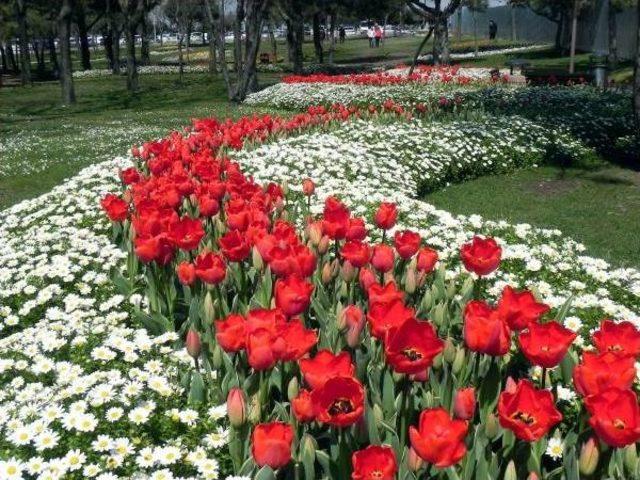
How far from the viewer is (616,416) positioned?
208 cm

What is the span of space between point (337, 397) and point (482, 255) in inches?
57.1

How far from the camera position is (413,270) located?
145 inches

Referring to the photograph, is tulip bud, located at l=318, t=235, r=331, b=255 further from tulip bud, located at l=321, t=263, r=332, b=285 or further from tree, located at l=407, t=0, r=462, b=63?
tree, located at l=407, t=0, r=462, b=63

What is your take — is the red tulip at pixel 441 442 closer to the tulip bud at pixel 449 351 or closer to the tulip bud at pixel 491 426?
the tulip bud at pixel 491 426

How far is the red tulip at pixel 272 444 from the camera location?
2.12 m

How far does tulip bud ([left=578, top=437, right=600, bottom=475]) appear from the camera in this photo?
7.36ft

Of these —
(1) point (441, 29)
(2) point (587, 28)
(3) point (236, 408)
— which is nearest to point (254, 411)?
(3) point (236, 408)

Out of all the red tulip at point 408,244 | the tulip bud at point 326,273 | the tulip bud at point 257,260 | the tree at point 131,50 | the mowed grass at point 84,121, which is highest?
the tree at point 131,50

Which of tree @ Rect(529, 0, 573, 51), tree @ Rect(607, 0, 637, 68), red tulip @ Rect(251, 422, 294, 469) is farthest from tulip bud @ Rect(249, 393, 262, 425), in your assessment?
tree @ Rect(529, 0, 573, 51)

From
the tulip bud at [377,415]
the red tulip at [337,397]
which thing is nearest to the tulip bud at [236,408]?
the red tulip at [337,397]

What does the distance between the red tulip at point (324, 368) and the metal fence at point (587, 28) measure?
19.0 meters

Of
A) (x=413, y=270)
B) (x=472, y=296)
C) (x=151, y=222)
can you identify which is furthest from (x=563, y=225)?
(x=151, y=222)

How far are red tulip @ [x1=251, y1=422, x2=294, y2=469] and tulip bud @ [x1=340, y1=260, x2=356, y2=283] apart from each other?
62.7 inches

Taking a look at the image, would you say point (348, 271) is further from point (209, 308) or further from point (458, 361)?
point (458, 361)
